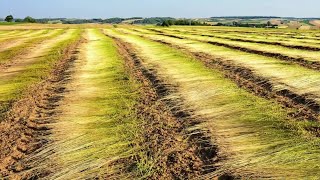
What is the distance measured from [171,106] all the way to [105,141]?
3.11 metres

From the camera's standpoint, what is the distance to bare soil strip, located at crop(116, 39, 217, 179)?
6598 mm

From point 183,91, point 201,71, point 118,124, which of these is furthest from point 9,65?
point 118,124

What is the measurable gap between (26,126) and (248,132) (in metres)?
5.04

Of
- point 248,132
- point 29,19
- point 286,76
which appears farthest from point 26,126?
point 29,19

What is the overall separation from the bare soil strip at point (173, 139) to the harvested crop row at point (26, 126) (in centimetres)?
214

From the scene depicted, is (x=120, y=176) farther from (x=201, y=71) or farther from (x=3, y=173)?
(x=201, y=71)

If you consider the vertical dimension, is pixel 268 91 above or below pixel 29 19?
above

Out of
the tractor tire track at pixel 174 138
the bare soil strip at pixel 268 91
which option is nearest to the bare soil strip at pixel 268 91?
the bare soil strip at pixel 268 91

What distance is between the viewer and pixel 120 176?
6.39m

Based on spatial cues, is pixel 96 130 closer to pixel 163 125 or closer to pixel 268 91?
pixel 163 125

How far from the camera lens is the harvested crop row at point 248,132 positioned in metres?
6.38

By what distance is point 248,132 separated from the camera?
815 centimetres

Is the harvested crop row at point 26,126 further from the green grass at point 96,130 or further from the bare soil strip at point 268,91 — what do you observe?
the bare soil strip at point 268,91

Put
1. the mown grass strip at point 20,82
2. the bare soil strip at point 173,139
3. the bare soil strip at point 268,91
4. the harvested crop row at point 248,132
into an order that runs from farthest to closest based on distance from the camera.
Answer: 1. the mown grass strip at point 20,82
2. the bare soil strip at point 268,91
3. the bare soil strip at point 173,139
4. the harvested crop row at point 248,132
